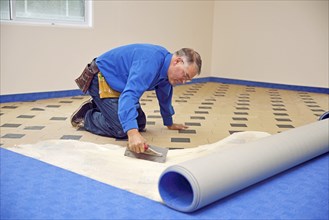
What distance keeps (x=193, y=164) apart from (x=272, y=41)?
18.5 ft

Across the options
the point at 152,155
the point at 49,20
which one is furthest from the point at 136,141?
the point at 49,20

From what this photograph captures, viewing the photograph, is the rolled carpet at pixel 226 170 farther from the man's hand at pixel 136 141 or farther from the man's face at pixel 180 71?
the man's face at pixel 180 71

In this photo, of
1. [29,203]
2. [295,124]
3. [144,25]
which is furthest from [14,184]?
[144,25]

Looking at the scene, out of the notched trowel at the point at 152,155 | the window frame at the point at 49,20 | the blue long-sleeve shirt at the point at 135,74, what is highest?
the window frame at the point at 49,20

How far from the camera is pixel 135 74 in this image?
2.62m

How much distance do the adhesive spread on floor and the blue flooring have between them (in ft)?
0.32

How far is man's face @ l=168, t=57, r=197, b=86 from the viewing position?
260 cm

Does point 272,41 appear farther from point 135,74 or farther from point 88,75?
point 135,74

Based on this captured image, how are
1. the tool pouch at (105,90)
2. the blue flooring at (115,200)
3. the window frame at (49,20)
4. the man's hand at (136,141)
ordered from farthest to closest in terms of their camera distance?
the window frame at (49,20)
the tool pouch at (105,90)
the man's hand at (136,141)
the blue flooring at (115,200)

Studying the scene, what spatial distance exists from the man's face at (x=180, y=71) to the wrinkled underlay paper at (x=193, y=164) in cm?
49

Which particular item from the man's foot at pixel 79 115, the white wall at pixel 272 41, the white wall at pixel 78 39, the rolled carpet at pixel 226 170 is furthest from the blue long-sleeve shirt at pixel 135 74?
A: the white wall at pixel 272 41

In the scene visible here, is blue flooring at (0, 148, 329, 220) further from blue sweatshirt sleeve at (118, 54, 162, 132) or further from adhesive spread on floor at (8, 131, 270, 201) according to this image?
blue sweatshirt sleeve at (118, 54, 162, 132)

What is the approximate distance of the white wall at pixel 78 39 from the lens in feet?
15.5

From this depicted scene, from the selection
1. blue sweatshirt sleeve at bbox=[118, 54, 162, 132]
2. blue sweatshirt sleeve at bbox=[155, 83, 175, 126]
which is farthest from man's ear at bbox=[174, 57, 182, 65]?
blue sweatshirt sleeve at bbox=[155, 83, 175, 126]
